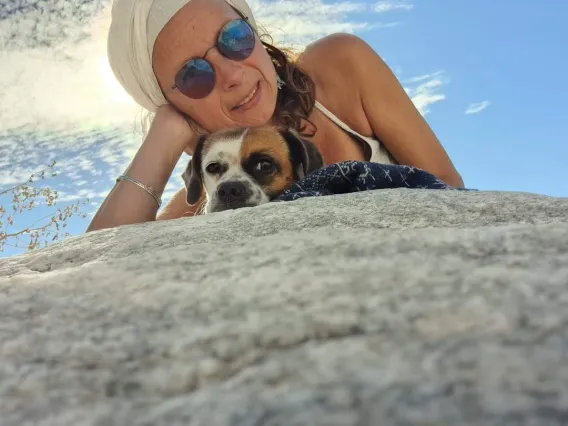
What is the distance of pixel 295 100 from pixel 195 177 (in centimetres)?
73

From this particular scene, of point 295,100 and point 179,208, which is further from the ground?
point 295,100

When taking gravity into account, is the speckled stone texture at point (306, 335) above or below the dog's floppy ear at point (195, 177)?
above

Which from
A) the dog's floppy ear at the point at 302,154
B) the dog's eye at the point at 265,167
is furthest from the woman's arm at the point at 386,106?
the dog's eye at the point at 265,167

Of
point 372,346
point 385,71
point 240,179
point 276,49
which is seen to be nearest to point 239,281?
point 372,346

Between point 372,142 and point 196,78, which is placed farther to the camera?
point 372,142

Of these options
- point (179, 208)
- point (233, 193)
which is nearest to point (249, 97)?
point (233, 193)

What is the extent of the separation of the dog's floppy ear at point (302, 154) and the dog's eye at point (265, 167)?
0.12 m

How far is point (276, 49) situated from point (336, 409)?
2.95m

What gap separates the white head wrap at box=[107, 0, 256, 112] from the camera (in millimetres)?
2564

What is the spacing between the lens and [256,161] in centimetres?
269

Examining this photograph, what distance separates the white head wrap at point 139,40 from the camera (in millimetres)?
2564

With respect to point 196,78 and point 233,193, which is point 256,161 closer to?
point 233,193

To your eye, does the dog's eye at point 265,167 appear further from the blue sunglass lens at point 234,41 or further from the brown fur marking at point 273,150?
the blue sunglass lens at point 234,41

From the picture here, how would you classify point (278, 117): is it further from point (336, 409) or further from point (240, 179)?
point (336, 409)
